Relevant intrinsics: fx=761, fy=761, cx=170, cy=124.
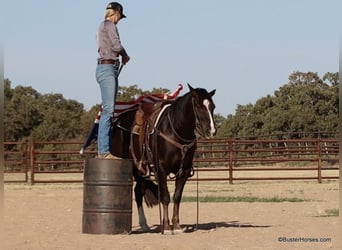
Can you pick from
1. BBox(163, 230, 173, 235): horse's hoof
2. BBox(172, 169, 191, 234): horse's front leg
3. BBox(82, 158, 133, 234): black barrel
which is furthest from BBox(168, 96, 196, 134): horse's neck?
BBox(163, 230, 173, 235): horse's hoof

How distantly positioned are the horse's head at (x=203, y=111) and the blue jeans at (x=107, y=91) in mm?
916

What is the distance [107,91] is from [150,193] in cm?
184

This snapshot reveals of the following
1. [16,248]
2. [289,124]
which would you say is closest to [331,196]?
[16,248]

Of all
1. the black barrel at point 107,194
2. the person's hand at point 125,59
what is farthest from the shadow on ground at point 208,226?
the person's hand at point 125,59

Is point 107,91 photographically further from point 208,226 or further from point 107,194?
point 208,226

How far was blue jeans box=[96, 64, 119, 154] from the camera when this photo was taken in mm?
9086

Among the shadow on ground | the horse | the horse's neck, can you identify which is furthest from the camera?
the shadow on ground

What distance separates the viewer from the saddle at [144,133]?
9586 mm

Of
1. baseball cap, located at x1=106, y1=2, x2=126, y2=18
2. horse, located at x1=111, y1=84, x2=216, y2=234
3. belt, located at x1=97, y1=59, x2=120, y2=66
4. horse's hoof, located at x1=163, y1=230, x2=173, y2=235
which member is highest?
baseball cap, located at x1=106, y1=2, x2=126, y2=18

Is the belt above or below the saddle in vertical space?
above

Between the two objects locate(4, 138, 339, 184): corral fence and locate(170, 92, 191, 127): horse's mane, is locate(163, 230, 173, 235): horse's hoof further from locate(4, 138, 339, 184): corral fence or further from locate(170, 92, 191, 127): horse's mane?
locate(4, 138, 339, 184): corral fence

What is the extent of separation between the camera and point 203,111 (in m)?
8.88

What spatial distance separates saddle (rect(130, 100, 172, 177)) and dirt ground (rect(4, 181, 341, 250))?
87 centimetres

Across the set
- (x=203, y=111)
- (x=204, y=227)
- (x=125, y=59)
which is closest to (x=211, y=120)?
(x=203, y=111)
